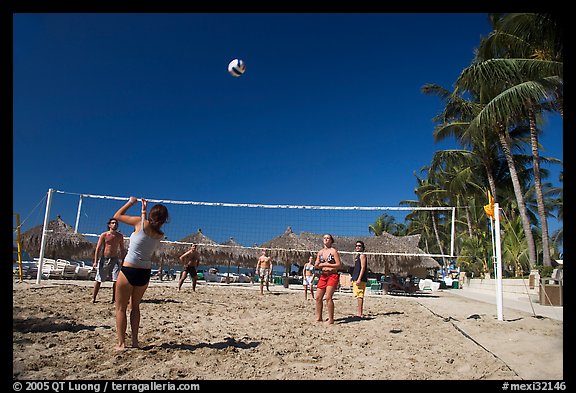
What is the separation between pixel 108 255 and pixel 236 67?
11.8 feet

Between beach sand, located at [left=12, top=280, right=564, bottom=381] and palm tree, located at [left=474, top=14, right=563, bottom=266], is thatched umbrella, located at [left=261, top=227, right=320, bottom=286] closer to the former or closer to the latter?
palm tree, located at [left=474, top=14, right=563, bottom=266]

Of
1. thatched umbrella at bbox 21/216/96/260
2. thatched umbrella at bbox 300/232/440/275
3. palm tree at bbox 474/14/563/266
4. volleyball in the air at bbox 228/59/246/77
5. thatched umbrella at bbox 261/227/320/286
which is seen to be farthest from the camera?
thatched umbrella at bbox 261/227/320/286

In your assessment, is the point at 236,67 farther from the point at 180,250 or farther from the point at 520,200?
the point at 180,250

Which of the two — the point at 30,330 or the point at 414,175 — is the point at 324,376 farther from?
the point at 414,175

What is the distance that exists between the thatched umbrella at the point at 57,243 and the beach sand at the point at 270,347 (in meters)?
10.9

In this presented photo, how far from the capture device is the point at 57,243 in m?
15.2

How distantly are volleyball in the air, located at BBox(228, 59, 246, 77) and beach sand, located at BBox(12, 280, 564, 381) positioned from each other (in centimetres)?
390

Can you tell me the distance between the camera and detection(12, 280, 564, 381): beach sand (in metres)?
2.74

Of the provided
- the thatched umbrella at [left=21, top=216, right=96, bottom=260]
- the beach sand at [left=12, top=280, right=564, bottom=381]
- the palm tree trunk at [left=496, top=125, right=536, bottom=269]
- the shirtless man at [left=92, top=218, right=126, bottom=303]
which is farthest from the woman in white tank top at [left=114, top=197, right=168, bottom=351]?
the thatched umbrella at [left=21, top=216, right=96, bottom=260]

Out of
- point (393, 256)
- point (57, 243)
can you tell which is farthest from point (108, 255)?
point (57, 243)

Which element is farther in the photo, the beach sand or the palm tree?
the palm tree

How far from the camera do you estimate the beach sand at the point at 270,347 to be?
2.74m

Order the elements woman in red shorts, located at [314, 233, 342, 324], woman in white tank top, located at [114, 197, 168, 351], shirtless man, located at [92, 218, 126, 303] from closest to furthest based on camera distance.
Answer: woman in white tank top, located at [114, 197, 168, 351], woman in red shorts, located at [314, 233, 342, 324], shirtless man, located at [92, 218, 126, 303]
